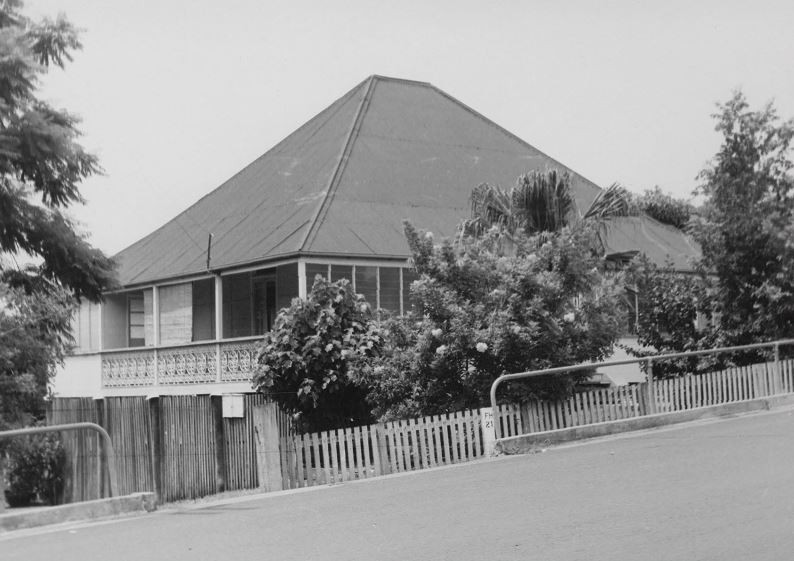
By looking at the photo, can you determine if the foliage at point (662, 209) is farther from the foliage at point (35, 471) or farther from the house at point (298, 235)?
the foliage at point (35, 471)

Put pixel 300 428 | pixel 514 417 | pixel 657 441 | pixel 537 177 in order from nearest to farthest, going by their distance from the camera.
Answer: pixel 657 441 → pixel 514 417 → pixel 300 428 → pixel 537 177

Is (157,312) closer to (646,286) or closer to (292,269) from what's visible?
(292,269)

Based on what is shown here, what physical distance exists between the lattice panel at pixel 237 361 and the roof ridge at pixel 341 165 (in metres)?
3.05

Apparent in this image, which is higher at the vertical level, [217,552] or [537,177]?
[537,177]

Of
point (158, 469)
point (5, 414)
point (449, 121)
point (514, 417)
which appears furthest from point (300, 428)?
point (449, 121)

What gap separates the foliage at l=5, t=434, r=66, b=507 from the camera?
72.5 feet

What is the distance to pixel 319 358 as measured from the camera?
20.4 m

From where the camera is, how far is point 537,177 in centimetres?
2428

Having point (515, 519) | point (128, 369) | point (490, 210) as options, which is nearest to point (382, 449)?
point (515, 519)

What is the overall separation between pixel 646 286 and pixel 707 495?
50.9 feet

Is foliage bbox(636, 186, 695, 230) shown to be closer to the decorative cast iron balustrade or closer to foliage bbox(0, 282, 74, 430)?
the decorative cast iron balustrade

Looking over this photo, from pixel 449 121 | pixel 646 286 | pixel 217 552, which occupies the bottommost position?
pixel 217 552

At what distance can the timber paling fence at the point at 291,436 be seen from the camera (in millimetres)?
16750

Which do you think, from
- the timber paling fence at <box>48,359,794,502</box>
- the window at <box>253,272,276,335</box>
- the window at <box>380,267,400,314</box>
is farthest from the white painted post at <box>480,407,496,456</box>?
the window at <box>253,272,276,335</box>
